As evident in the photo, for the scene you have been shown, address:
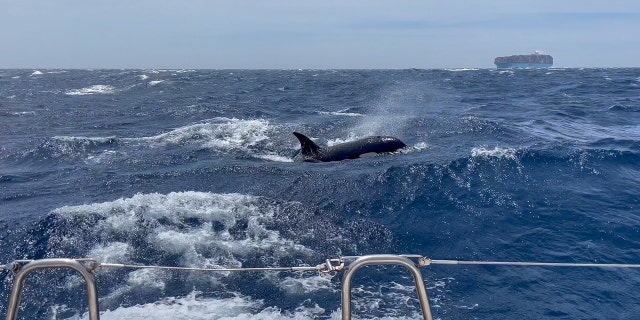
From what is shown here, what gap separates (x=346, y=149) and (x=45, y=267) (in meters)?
15.6

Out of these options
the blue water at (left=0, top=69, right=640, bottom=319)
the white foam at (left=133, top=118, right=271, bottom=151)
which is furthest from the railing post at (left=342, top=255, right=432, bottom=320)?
the white foam at (left=133, top=118, right=271, bottom=151)

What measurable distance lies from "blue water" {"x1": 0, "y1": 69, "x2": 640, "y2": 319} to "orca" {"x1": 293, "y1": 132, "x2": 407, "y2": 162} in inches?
27.3

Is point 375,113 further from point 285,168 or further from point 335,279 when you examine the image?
point 335,279

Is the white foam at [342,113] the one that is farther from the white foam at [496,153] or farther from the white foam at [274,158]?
the white foam at [496,153]

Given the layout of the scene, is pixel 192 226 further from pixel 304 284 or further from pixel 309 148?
pixel 309 148

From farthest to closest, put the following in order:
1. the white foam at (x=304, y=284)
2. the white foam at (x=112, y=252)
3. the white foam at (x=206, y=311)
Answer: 1. the white foam at (x=112, y=252)
2. the white foam at (x=304, y=284)
3. the white foam at (x=206, y=311)

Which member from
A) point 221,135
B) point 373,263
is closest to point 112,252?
point 373,263

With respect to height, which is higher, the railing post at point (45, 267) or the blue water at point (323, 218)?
the railing post at point (45, 267)

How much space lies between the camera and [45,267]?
3.49m

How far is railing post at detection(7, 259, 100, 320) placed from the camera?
3.50 meters

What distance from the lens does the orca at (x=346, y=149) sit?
1836cm

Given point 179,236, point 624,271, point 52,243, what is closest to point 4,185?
point 52,243

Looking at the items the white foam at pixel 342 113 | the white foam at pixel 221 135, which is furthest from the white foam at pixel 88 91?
the white foam at pixel 221 135

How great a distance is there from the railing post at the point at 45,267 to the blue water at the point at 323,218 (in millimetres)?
4259
